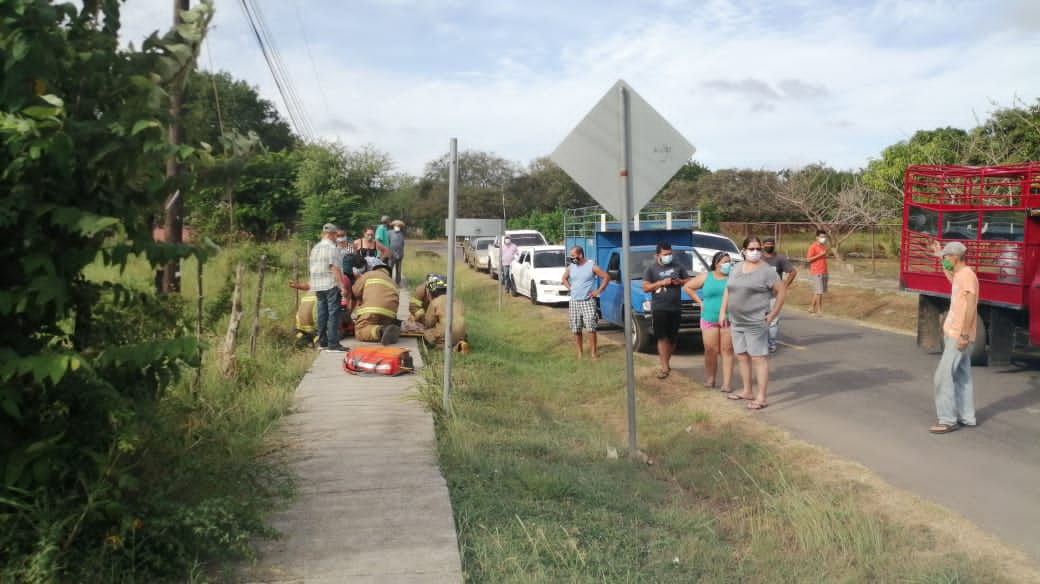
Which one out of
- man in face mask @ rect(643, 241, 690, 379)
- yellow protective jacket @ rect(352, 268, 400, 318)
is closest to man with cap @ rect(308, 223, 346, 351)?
yellow protective jacket @ rect(352, 268, 400, 318)

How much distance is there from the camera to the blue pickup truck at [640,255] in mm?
13578

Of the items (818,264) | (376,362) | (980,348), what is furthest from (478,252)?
(376,362)

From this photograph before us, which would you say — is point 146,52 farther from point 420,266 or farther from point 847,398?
point 420,266

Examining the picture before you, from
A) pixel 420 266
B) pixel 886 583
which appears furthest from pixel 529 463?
pixel 420 266

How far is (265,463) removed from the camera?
605cm

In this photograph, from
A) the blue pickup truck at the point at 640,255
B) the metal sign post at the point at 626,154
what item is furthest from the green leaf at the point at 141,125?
the blue pickup truck at the point at 640,255

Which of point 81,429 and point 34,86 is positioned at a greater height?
point 34,86

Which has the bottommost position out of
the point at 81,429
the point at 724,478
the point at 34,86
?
the point at 724,478

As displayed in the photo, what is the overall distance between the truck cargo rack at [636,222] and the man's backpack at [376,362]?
15.7 ft

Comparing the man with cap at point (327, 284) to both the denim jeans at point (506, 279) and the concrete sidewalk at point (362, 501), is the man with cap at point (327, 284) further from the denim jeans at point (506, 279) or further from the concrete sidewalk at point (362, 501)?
the denim jeans at point (506, 279)

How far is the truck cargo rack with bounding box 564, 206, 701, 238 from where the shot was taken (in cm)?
1628

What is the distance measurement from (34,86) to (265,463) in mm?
3145

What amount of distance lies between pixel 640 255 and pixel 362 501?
32.7 feet

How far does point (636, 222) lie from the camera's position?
16.3m
